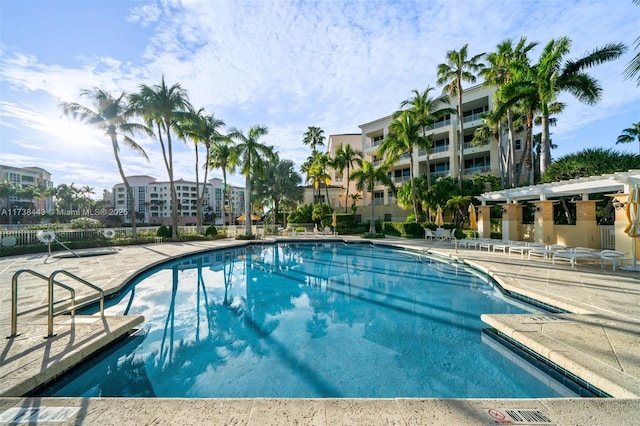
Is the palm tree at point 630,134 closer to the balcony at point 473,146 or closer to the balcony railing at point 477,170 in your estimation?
the balcony railing at point 477,170

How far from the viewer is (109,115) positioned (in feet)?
62.9

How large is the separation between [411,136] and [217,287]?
19018 millimetres

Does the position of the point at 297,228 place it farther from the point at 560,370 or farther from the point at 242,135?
the point at 560,370

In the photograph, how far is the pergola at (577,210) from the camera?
9.52 metres

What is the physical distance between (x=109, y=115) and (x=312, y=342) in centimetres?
2241

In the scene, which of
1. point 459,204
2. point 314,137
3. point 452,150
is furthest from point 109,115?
point 452,150

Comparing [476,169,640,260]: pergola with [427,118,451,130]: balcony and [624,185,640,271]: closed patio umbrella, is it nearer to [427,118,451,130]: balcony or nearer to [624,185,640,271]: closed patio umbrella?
[624,185,640,271]: closed patio umbrella

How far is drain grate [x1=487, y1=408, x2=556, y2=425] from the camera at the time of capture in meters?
2.46

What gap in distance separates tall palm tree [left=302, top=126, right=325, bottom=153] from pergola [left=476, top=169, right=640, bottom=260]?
2327 cm

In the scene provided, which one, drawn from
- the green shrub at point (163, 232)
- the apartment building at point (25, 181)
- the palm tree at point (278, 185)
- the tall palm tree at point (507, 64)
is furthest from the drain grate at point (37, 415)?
the apartment building at point (25, 181)

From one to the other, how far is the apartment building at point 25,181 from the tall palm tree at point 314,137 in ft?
177

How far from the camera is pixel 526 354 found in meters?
4.30

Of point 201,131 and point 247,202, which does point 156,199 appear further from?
point 247,202

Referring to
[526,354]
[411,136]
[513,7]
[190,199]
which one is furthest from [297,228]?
[190,199]
